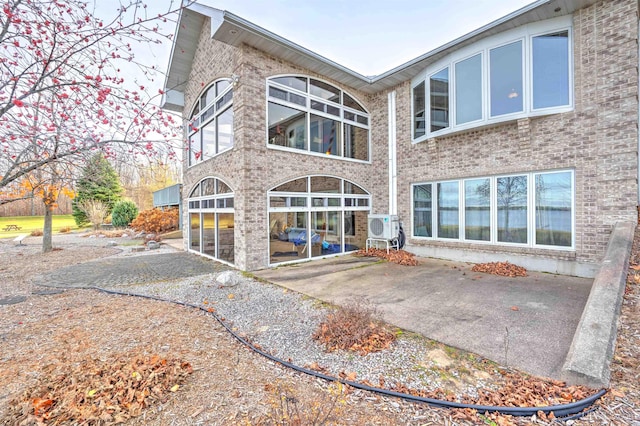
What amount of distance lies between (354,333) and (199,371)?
5.97 feet

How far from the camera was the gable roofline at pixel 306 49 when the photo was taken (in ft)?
20.4

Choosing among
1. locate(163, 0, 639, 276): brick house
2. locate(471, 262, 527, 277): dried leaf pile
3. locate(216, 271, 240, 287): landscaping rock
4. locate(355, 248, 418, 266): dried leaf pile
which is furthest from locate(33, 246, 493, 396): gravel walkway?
locate(471, 262, 527, 277): dried leaf pile

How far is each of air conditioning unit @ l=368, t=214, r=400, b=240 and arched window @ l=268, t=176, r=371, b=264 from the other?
25.6 inches

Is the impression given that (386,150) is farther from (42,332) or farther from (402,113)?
(42,332)

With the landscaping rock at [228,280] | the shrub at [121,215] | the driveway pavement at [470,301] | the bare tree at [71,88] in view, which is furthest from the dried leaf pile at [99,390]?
the shrub at [121,215]

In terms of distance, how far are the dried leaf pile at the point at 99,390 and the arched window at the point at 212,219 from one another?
5338mm

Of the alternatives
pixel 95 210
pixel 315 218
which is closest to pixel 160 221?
pixel 95 210

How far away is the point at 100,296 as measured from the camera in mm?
5449

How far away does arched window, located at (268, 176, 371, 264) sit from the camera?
787 cm

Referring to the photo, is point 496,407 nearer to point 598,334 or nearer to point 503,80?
point 598,334

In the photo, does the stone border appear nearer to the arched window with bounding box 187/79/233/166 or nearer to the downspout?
the downspout

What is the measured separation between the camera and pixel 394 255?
340 inches

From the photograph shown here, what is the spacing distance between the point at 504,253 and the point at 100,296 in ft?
32.1

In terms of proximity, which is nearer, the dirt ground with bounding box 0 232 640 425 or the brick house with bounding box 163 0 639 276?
the dirt ground with bounding box 0 232 640 425
